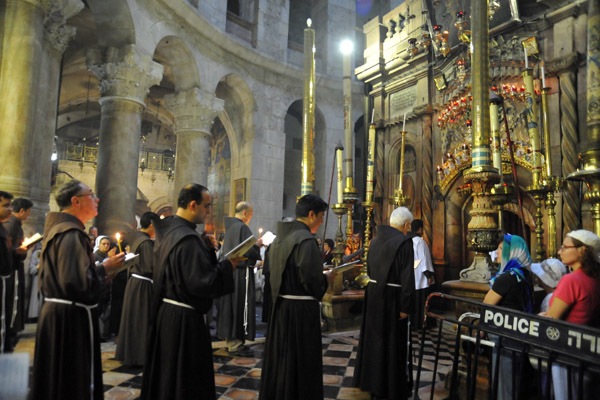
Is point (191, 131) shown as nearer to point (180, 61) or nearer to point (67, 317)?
point (180, 61)

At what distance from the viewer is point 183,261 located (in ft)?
8.18

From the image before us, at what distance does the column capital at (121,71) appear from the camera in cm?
802

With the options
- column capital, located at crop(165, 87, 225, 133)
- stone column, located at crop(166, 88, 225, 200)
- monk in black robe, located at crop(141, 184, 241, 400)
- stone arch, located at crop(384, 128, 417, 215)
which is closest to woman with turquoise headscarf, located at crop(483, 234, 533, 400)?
monk in black robe, located at crop(141, 184, 241, 400)

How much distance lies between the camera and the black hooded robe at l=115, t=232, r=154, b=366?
168 inches

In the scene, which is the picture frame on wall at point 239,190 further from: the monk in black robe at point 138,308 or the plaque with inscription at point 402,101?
the monk in black robe at point 138,308

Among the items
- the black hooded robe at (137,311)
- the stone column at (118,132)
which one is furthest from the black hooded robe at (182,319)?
the stone column at (118,132)

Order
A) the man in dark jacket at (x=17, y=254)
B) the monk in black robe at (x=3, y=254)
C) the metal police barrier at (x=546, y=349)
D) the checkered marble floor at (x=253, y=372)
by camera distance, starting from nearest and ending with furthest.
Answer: the metal police barrier at (x=546, y=349) → the checkered marble floor at (x=253, y=372) → the monk in black robe at (x=3, y=254) → the man in dark jacket at (x=17, y=254)

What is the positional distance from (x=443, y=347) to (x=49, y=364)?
4.29 metres

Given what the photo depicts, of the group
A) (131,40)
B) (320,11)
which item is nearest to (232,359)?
(131,40)

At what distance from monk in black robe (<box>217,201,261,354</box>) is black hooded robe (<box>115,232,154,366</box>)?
879mm

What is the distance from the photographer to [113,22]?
810 cm

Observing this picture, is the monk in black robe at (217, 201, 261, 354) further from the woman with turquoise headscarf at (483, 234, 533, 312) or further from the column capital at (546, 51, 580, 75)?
the column capital at (546, 51, 580, 75)

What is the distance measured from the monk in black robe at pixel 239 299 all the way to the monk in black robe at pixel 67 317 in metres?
2.29

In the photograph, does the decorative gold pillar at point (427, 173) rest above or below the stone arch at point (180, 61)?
below
